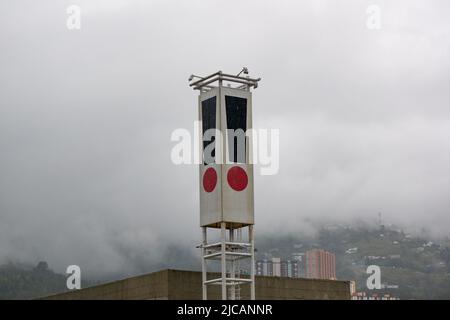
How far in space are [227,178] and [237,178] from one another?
39.6 inches

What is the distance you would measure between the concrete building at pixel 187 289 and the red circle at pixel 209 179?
8.57 m

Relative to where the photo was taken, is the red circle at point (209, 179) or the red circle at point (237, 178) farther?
the red circle at point (209, 179)

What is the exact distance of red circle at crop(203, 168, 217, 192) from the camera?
7306 centimetres

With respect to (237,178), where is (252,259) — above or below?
below

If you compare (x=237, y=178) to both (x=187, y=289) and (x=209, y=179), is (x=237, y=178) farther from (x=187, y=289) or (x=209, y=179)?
(x=187, y=289)

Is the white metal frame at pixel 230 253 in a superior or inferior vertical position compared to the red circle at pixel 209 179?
inferior

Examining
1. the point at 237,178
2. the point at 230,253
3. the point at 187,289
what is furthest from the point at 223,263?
the point at 187,289

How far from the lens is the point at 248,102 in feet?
249

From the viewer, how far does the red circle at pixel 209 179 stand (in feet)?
240

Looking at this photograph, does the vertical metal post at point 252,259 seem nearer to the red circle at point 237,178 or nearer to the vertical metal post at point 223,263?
the vertical metal post at point 223,263

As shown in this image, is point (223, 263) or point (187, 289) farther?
point (187, 289)

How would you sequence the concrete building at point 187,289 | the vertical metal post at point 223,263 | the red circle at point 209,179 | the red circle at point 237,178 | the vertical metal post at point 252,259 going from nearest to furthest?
1. the vertical metal post at point 223,263
2. the red circle at point 237,178
3. the red circle at point 209,179
4. the vertical metal post at point 252,259
5. the concrete building at point 187,289

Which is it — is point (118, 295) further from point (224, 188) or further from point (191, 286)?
point (224, 188)

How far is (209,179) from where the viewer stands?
2901 inches
